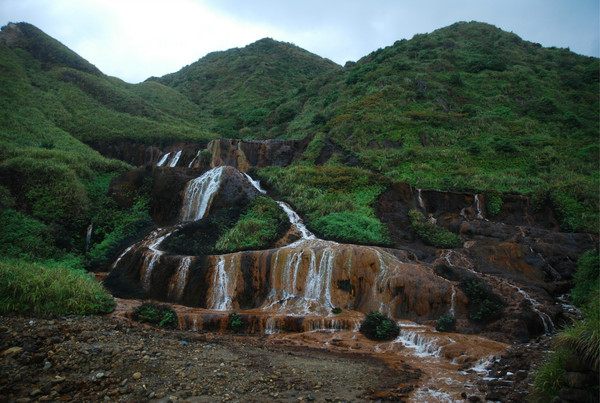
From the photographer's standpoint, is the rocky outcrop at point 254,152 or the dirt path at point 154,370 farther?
the rocky outcrop at point 254,152

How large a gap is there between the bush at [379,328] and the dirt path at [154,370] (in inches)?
93.4

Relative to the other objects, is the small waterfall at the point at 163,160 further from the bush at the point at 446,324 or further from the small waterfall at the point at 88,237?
the bush at the point at 446,324

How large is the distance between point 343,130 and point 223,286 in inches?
975

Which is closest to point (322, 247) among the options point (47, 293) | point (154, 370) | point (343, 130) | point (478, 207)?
point (154, 370)

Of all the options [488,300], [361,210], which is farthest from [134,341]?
[361,210]

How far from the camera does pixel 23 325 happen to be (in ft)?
25.3

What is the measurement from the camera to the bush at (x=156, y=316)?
11461 mm

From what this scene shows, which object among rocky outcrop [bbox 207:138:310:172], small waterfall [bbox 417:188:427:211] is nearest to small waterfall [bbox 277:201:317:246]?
small waterfall [bbox 417:188:427:211]

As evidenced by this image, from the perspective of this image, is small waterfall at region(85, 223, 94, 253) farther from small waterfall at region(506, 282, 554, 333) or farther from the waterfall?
small waterfall at region(506, 282, 554, 333)

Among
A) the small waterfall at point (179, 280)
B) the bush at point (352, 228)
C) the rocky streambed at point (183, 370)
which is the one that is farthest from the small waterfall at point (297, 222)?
the rocky streambed at point (183, 370)

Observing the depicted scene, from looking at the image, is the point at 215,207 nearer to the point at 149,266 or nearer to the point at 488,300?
the point at 149,266

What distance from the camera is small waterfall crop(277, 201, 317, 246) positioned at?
18922 mm

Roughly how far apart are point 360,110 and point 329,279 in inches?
1135

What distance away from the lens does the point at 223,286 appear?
1531 cm
